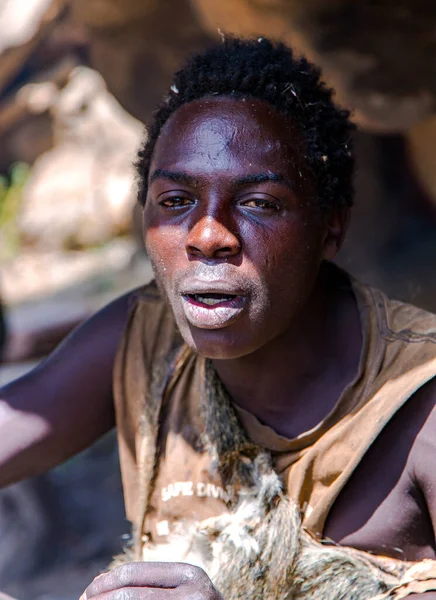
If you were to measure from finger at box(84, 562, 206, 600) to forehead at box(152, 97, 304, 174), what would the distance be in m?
0.71

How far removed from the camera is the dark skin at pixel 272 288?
1.61 m

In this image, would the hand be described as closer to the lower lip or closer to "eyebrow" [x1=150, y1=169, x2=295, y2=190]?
the lower lip

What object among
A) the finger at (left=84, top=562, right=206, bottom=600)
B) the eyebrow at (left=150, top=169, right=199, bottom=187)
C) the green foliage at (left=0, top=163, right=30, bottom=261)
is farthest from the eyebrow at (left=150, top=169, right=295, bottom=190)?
the green foliage at (left=0, top=163, right=30, bottom=261)

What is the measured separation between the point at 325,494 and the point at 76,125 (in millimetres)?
7197

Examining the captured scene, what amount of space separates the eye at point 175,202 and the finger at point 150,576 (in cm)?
67

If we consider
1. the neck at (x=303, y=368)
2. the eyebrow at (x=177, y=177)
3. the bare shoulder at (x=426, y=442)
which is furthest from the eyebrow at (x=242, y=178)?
the bare shoulder at (x=426, y=442)

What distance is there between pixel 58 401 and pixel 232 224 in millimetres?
681

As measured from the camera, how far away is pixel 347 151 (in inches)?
72.7

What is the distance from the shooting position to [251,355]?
1.82 metres

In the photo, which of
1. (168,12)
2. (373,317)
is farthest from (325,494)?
(168,12)

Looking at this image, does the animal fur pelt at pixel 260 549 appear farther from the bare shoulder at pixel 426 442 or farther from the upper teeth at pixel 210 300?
the upper teeth at pixel 210 300

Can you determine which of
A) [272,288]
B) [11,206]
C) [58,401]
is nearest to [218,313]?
[272,288]

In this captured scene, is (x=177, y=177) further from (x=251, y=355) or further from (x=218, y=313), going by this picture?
(x=251, y=355)

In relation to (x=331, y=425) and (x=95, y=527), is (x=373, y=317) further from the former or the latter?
(x=95, y=527)
